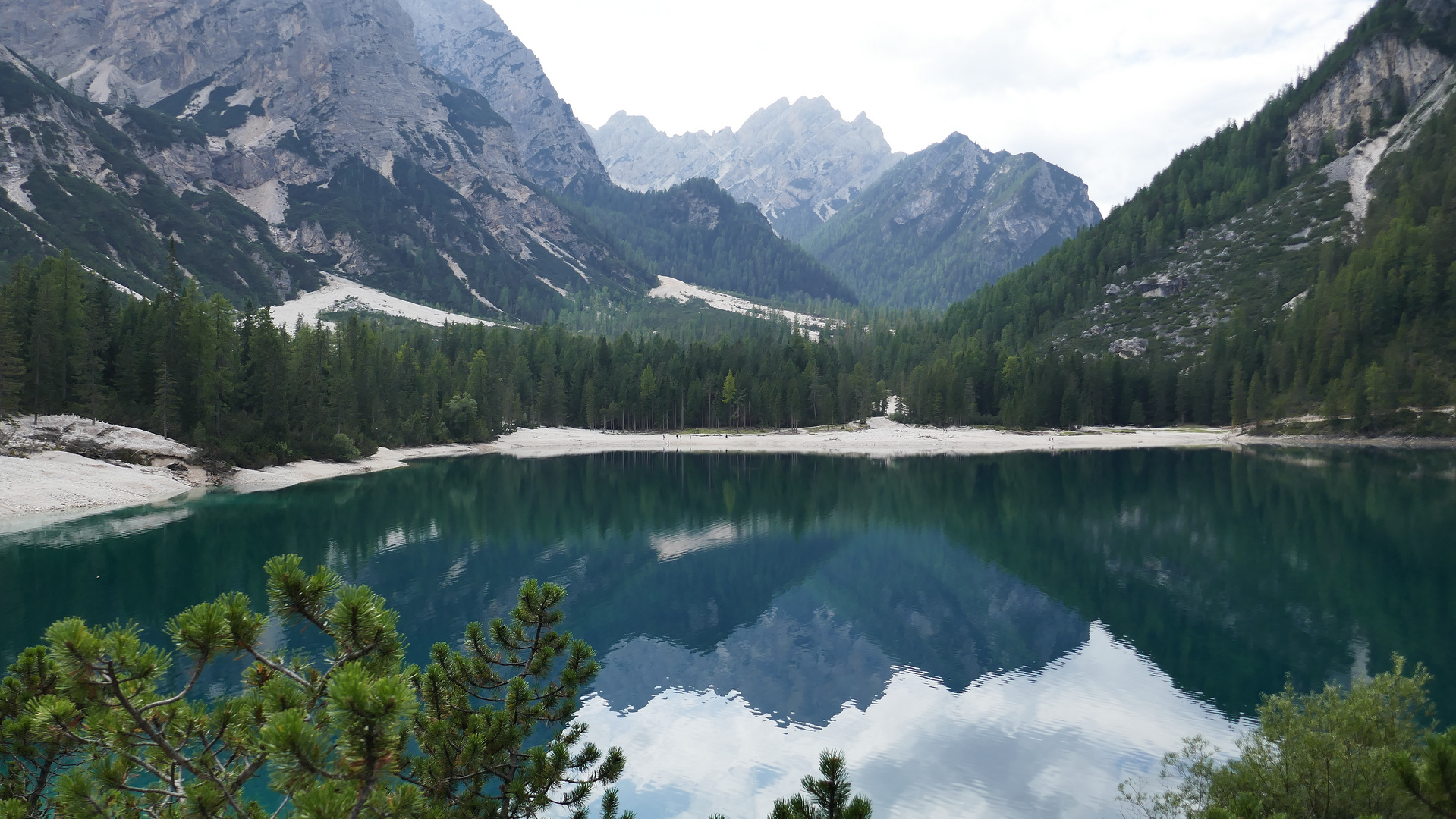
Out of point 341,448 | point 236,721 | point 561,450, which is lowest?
point 561,450

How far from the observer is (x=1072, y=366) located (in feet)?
436

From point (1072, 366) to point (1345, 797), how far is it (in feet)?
442

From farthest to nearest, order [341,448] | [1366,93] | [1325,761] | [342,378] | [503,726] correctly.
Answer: [1366,93], [342,378], [341,448], [1325,761], [503,726]

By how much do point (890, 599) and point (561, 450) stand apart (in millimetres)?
87779

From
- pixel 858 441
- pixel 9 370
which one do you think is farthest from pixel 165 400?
pixel 858 441

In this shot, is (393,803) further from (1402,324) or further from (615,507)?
(1402,324)

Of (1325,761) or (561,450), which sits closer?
(1325,761)

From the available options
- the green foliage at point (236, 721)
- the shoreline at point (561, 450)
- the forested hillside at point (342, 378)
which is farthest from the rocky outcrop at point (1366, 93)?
→ the green foliage at point (236, 721)

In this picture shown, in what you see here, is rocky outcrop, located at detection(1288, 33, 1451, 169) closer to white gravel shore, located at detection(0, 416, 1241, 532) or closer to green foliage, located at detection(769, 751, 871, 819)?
white gravel shore, located at detection(0, 416, 1241, 532)

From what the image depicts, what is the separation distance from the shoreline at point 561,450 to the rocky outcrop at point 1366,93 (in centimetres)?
10062

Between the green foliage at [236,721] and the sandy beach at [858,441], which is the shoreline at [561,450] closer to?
the sandy beach at [858,441]

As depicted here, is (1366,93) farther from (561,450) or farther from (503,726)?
(503,726)

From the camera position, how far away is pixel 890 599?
36188 mm

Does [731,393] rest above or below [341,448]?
above
